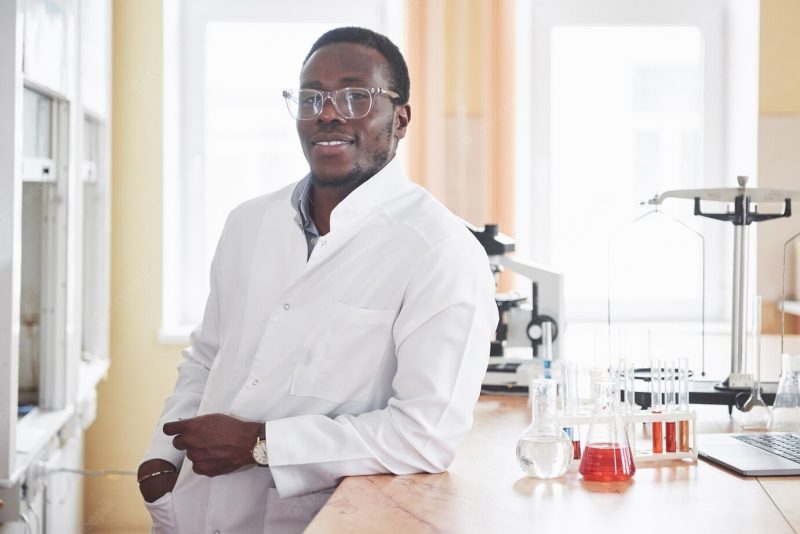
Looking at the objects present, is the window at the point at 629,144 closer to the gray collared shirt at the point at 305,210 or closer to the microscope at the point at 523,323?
the microscope at the point at 523,323

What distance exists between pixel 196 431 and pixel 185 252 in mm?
2713

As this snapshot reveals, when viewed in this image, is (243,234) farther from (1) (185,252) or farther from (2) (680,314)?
(2) (680,314)

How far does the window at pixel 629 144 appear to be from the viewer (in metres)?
4.16

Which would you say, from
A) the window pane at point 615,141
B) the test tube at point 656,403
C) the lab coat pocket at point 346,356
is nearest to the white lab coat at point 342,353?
the lab coat pocket at point 346,356

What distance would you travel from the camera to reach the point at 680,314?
14.1 ft

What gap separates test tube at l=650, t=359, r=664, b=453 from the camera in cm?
172

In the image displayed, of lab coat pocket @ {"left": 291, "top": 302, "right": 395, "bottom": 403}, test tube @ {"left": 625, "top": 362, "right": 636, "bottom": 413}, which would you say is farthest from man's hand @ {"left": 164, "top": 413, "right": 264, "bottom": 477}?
test tube @ {"left": 625, "top": 362, "right": 636, "bottom": 413}

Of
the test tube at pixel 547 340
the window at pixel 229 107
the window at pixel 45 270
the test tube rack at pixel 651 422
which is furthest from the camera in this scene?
the window at pixel 229 107

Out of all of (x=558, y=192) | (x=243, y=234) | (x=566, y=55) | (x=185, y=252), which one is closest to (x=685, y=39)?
(x=566, y=55)

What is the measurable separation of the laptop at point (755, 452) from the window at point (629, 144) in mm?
2316

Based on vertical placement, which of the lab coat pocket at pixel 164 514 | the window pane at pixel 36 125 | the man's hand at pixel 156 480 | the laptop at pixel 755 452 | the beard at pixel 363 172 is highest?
the window pane at pixel 36 125

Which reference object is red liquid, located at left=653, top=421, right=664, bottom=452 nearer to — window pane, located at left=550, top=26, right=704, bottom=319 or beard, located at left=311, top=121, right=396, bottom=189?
beard, located at left=311, top=121, right=396, bottom=189

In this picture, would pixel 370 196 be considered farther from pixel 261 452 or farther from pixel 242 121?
pixel 242 121

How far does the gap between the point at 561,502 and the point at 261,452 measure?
1.55ft
